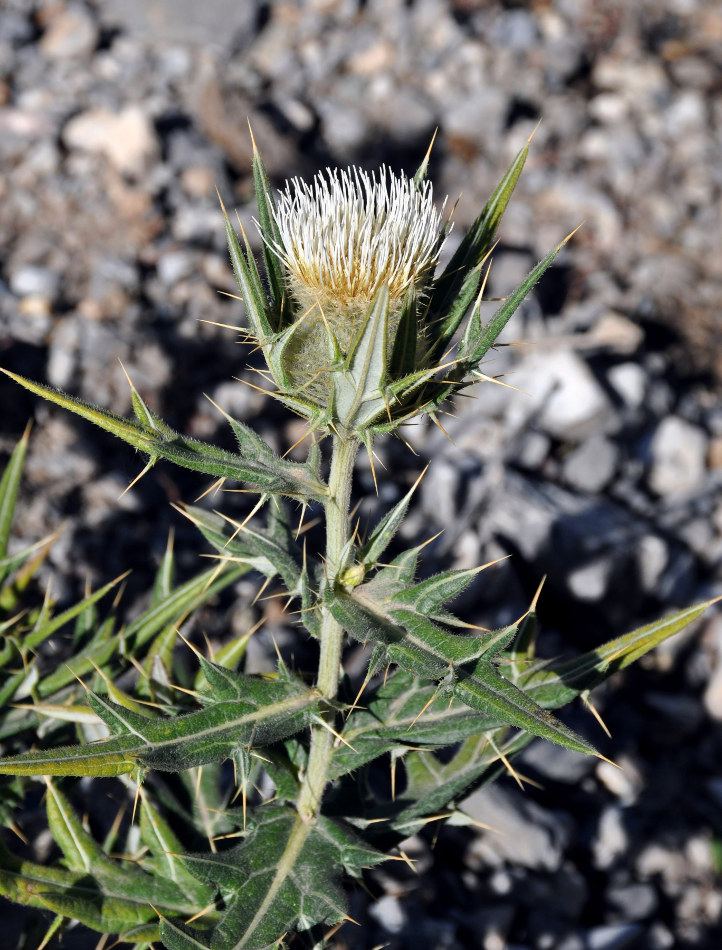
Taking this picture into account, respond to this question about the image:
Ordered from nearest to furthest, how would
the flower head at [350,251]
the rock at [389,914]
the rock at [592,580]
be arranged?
the flower head at [350,251], the rock at [389,914], the rock at [592,580]

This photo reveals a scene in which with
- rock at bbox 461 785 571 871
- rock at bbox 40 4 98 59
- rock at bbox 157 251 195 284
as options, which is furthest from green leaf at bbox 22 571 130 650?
rock at bbox 40 4 98 59

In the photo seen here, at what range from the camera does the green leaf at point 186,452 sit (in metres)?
1.44

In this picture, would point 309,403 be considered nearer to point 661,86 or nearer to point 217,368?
point 217,368

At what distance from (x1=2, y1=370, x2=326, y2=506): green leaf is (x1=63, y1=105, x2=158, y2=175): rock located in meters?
4.89

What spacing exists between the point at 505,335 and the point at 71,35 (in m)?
4.50

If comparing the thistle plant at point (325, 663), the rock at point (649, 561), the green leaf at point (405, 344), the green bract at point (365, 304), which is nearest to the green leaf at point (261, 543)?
the thistle plant at point (325, 663)

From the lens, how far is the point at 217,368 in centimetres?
505

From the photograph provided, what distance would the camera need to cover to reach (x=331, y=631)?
197 centimetres

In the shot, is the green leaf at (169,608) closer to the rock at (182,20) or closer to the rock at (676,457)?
the rock at (676,457)

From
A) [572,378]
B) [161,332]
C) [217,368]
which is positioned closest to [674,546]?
[572,378]

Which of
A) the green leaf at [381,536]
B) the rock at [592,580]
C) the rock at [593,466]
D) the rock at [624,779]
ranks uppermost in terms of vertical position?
the green leaf at [381,536]

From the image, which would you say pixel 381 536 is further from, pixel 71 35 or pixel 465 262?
pixel 71 35

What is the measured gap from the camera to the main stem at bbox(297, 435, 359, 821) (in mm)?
1828

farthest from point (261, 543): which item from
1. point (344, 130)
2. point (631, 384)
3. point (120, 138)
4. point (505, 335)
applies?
point (344, 130)
